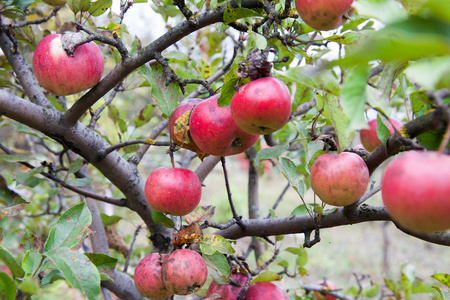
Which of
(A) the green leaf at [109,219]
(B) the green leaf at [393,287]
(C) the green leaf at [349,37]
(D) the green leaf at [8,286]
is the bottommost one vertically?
(B) the green leaf at [393,287]

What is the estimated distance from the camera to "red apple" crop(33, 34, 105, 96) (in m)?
0.91

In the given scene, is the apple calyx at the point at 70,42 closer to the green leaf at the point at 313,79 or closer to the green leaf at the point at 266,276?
the green leaf at the point at 313,79

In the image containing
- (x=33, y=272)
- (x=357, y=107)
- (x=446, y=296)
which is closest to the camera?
(x=357, y=107)

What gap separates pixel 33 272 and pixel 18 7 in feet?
2.76

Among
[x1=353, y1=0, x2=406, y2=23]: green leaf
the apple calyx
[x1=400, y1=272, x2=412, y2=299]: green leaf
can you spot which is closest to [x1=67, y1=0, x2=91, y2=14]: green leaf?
the apple calyx

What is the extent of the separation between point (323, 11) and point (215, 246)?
0.60 metres

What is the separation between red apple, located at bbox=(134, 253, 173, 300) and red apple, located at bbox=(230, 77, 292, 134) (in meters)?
0.49

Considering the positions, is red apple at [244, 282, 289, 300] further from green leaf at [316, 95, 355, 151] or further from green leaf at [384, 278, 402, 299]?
green leaf at [384, 278, 402, 299]

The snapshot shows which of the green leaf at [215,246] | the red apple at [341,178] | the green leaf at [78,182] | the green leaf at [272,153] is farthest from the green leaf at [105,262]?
the red apple at [341,178]

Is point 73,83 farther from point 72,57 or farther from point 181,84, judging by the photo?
point 181,84

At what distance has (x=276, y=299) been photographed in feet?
3.04

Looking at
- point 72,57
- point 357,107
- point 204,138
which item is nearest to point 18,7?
point 72,57

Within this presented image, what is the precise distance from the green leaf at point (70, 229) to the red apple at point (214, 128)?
11.9 inches

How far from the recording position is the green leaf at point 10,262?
700mm
